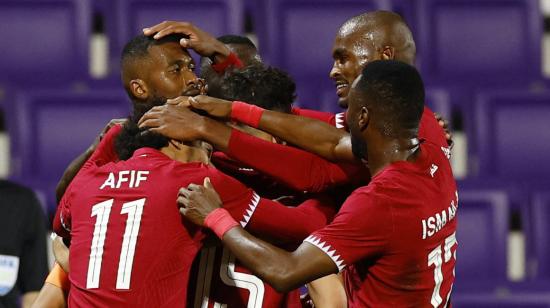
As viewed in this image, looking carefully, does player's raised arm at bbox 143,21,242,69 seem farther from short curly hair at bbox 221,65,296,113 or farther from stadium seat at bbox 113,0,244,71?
stadium seat at bbox 113,0,244,71

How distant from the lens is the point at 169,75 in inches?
137

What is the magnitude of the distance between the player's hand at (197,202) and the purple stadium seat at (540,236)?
8.26 ft

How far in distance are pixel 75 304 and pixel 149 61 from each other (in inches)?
32.1

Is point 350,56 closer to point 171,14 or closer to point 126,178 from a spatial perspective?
point 126,178

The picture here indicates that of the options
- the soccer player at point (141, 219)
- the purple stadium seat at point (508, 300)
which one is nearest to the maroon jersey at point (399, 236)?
the soccer player at point (141, 219)

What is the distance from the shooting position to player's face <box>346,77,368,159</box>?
3.05 meters

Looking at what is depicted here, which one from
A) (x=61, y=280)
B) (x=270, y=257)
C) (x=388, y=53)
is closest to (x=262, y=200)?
(x=270, y=257)

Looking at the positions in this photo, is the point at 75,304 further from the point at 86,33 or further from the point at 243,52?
the point at 86,33

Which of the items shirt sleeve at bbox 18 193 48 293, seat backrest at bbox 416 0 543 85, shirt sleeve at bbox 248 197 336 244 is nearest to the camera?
shirt sleeve at bbox 248 197 336 244

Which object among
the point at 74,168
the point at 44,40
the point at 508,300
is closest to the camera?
the point at 74,168

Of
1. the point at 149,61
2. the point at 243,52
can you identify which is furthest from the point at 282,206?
the point at 243,52

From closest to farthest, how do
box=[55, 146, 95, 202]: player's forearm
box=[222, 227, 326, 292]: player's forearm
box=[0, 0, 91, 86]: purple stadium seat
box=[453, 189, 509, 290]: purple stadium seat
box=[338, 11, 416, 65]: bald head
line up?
box=[222, 227, 326, 292]: player's forearm < box=[338, 11, 416, 65]: bald head < box=[55, 146, 95, 202]: player's forearm < box=[453, 189, 509, 290]: purple stadium seat < box=[0, 0, 91, 86]: purple stadium seat

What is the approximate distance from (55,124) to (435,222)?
2.69 m

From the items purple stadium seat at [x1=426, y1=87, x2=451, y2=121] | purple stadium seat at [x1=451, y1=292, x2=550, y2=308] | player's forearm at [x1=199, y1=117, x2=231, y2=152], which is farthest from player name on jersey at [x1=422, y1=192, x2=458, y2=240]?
purple stadium seat at [x1=426, y1=87, x2=451, y2=121]
